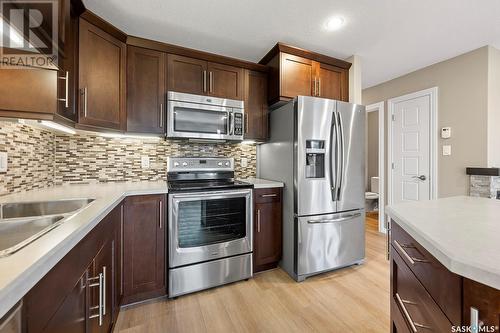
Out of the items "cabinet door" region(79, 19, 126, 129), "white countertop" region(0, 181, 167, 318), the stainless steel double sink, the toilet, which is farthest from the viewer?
the toilet

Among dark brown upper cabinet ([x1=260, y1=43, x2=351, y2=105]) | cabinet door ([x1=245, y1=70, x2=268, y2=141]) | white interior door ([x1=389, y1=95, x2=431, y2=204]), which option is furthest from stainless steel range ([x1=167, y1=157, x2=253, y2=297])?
white interior door ([x1=389, y1=95, x2=431, y2=204])

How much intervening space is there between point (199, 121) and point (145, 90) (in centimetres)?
57

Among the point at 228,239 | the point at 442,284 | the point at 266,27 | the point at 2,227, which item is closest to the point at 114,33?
the point at 266,27

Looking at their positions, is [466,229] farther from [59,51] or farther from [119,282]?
[59,51]

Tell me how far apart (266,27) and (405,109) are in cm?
249

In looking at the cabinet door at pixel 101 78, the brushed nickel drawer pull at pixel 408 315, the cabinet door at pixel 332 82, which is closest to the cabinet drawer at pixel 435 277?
the brushed nickel drawer pull at pixel 408 315

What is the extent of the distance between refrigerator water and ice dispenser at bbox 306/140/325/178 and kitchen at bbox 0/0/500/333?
0.01 meters

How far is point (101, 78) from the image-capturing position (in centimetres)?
178

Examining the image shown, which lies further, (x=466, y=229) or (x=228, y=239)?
(x=228, y=239)

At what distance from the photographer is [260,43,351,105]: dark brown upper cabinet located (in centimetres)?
235

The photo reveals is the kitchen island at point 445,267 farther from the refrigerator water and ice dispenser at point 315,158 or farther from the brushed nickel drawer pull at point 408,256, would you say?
the refrigerator water and ice dispenser at point 315,158

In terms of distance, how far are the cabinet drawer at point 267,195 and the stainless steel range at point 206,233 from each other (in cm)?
11

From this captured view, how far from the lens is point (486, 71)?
7.87 ft

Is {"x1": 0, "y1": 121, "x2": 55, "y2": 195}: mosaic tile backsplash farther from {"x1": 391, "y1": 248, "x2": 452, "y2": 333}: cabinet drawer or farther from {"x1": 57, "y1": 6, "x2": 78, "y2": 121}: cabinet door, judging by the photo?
{"x1": 391, "y1": 248, "x2": 452, "y2": 333}: cabinet drawer
